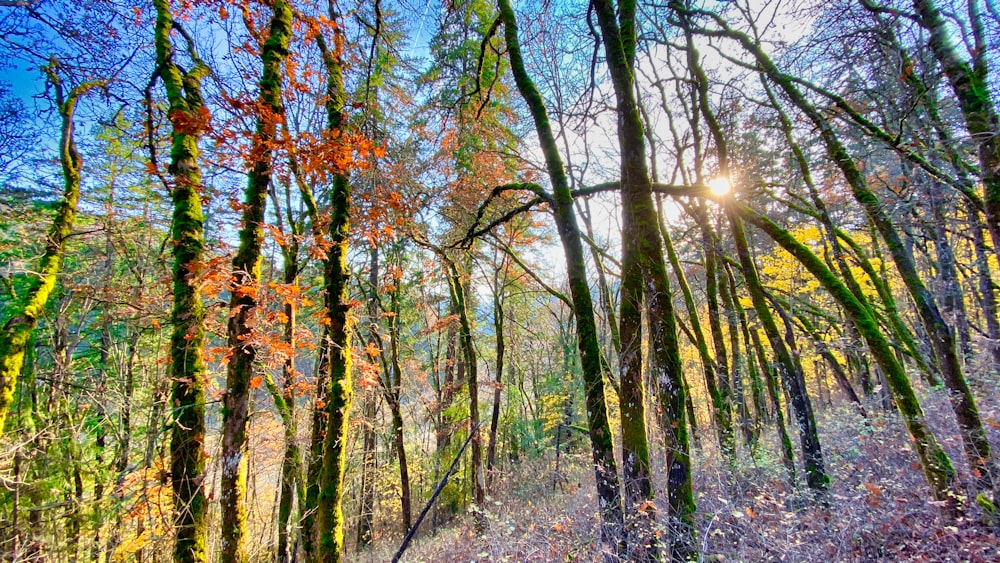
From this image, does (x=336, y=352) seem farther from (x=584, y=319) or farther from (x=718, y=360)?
(x=718, y=360)

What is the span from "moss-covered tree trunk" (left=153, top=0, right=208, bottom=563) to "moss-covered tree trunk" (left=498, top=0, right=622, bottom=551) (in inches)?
145

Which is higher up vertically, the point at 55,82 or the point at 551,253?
the point at 55,82

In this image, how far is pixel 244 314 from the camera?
4211mm

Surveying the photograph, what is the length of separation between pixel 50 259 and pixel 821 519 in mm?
11534

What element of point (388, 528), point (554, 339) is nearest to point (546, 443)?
point (554, 339)

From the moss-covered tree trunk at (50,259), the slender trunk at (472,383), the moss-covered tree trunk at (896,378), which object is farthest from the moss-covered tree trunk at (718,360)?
the moss-covered tree trunk at (50,259)

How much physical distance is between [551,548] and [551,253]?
1035cm

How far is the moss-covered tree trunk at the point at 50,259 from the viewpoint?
223 inches

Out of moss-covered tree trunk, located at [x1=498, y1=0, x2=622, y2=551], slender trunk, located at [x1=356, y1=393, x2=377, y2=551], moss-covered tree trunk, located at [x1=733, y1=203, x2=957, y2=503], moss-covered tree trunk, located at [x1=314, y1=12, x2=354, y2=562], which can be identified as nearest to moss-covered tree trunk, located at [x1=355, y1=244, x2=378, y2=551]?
slender trunk, located at [x1=356, y1=393, x2=377, y2=551]

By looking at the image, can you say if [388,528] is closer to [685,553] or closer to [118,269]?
[118,269]

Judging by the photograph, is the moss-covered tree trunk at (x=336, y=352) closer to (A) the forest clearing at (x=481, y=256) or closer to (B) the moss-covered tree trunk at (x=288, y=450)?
(A) the forest clearing at (x=481, y=256)

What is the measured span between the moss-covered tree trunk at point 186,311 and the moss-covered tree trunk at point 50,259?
212cm

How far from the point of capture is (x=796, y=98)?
466 centimetres

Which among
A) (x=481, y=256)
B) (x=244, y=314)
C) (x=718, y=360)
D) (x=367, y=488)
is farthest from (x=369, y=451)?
(x=718, y=360)
